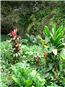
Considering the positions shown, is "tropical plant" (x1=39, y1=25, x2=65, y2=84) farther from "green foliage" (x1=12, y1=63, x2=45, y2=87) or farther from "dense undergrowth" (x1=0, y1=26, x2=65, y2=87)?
"green foliage" (x1=12, y1=63, x2=45, y2=87)

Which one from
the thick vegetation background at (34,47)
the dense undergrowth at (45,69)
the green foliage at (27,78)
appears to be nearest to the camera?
the green foliage at (27,78)

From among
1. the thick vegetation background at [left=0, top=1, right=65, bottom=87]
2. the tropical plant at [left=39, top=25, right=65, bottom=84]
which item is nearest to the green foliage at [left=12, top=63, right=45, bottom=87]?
the thick vegetation background at [left=0, top=1, right=65, bottom=87]

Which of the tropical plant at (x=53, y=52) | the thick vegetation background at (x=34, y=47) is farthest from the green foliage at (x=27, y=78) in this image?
the tropical plant at (x=53, y=52)

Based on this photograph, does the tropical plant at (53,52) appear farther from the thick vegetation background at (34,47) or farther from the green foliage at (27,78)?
the green foliage at (27,78)

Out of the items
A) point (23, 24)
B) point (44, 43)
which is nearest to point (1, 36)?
point (23, 24)

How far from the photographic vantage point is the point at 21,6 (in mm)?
10750

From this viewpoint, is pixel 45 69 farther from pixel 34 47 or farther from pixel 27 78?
pixel 34 47

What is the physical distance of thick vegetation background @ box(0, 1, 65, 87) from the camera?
6.46 metres

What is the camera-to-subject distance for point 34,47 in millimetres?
8531

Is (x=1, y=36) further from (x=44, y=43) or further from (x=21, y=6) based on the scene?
(x=44, y=43)

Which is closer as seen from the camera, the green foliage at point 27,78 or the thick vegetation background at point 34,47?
the green foliage at point 27,78

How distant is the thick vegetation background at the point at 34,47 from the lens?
6.46 metres

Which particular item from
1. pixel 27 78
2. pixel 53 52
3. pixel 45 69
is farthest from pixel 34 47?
pixel 27 78

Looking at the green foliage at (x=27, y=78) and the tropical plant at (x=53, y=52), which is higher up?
the tropical plant at (x=53, y=52)
